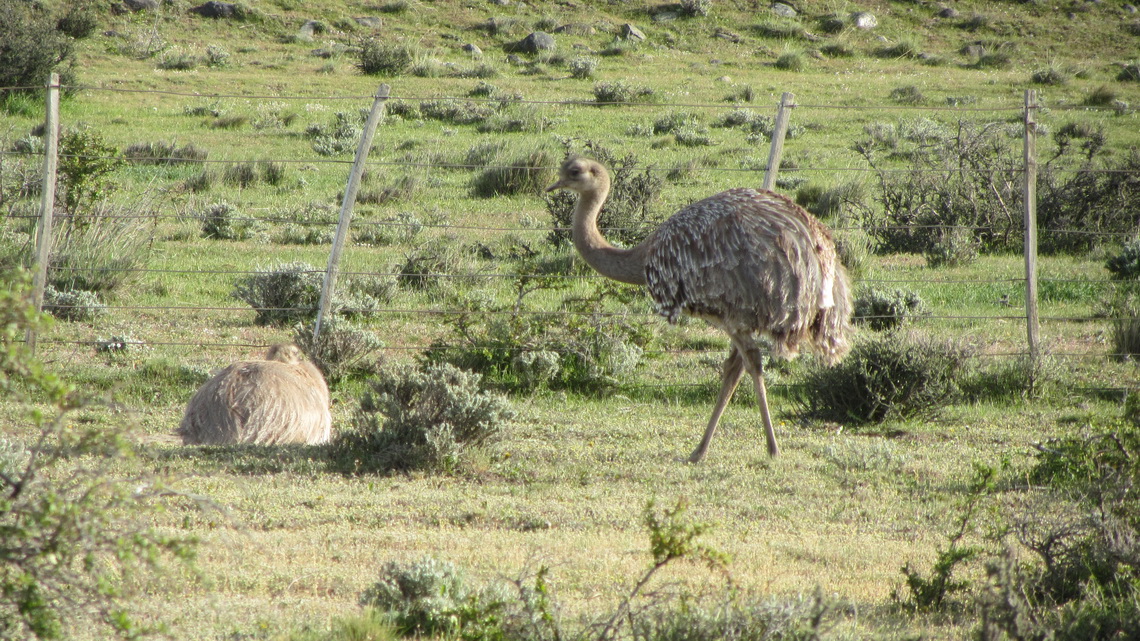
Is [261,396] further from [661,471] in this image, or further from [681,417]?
[681,417]

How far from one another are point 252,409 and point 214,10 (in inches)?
1266

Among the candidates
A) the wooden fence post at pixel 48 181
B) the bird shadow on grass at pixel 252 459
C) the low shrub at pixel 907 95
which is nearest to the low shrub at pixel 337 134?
the wooden fence post at pixel 48 181

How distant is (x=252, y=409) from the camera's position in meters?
7.25

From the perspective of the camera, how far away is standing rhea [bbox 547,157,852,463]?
22.8 feet

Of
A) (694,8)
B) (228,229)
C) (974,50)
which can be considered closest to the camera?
(228,229)

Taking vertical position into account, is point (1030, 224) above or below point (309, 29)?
below

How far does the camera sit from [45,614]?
9.80ft

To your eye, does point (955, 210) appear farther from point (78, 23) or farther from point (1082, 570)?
point (78, 23)

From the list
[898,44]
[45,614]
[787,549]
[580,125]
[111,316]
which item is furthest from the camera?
[898,44]

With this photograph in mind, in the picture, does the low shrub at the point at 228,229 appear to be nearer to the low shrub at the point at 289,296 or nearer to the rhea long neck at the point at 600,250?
the low shrub at the point at 289,296

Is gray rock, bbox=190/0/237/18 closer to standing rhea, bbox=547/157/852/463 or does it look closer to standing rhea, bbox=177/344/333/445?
standing rhea, bbox=177/344/333/445

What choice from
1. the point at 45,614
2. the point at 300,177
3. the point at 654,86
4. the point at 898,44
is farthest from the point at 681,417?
the point at 898,44

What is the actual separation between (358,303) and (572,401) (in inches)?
104

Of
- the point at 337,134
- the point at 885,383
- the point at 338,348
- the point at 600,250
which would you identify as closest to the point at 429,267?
the point at 338,348
